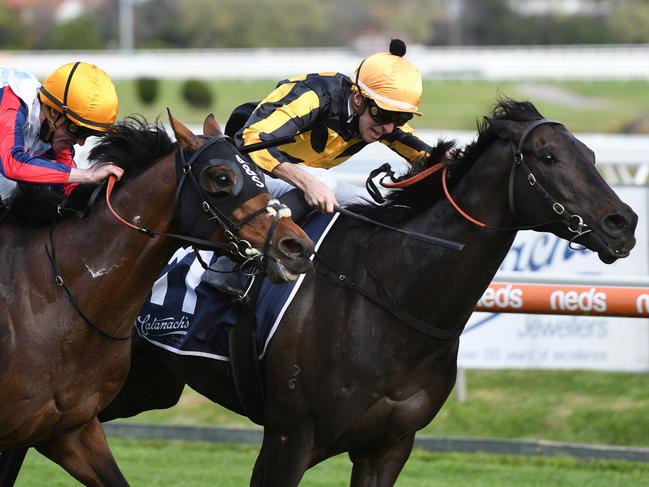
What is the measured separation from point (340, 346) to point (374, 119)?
940 millimetres

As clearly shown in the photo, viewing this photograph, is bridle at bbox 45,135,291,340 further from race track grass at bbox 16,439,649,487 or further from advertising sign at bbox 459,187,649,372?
advertising sign at bbox 459,187,649,372

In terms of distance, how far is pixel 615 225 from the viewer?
402cm

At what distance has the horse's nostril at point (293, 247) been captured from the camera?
148 inches

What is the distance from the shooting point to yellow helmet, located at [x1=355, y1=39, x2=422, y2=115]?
452cm

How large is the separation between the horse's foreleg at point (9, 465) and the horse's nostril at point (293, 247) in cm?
179

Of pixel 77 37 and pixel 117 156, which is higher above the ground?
pixel 117 156

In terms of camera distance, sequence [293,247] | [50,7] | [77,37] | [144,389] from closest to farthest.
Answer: [293,247], [144,389], [77,37], [50,7]

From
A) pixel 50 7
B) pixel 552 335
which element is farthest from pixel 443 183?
pixel 50 7

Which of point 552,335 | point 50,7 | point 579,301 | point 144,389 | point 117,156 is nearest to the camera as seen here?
point 117,156

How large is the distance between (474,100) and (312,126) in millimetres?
26895

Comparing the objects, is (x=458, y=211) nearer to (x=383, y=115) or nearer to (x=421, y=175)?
(x=421, y=175)

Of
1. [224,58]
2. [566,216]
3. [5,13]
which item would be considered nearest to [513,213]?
[566,216]

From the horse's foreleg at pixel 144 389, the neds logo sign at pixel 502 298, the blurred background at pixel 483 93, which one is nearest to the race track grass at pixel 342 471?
the blurred background at pixel 483 93

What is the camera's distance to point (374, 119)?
4.64 m
